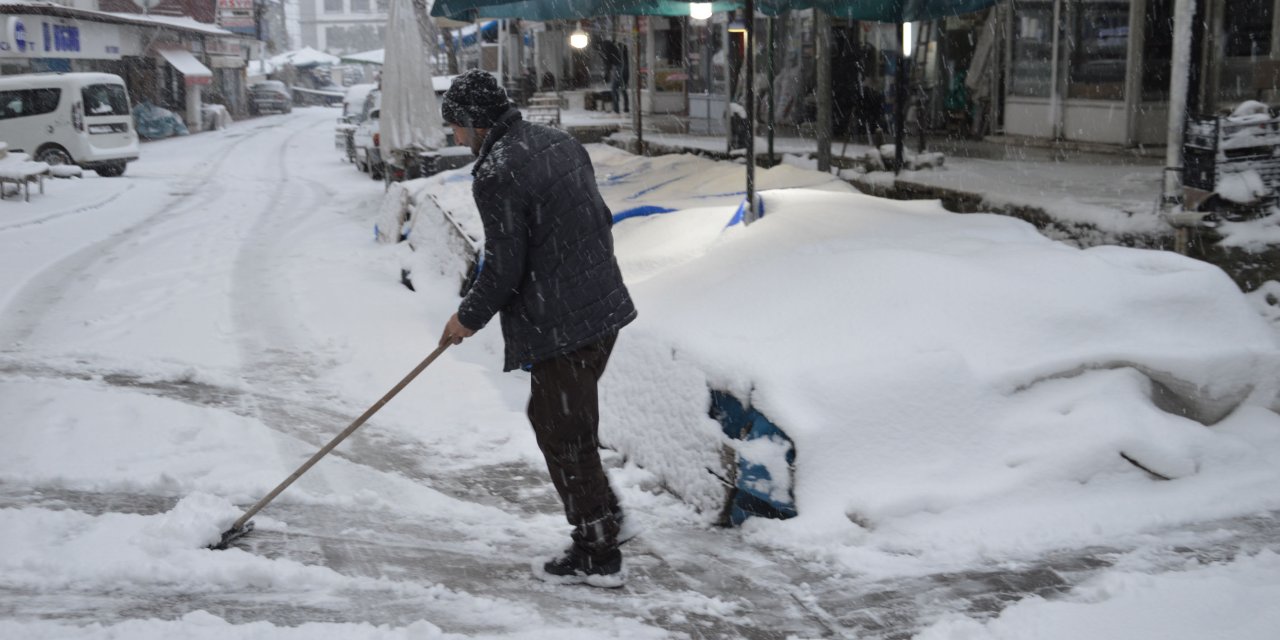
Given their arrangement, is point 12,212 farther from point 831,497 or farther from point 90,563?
point 831,497

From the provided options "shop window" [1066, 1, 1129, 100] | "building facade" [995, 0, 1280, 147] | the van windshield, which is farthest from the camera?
the van windshield

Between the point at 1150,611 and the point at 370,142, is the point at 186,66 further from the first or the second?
the point at 1150,611

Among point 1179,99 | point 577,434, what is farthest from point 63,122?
point 577,434

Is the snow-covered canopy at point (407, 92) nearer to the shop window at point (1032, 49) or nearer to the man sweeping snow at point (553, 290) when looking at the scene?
the shop window at point (1032, 49)

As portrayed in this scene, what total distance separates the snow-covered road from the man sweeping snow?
0.34m

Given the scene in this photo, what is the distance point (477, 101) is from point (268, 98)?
4745cm

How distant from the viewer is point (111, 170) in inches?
819

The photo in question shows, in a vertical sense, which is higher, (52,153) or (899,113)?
(899,113)

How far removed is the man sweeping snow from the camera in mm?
3484

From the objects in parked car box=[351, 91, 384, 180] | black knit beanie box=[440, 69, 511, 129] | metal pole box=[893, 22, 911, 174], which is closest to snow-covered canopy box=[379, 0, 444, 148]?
parked car box=[351, 91, 384, 180]

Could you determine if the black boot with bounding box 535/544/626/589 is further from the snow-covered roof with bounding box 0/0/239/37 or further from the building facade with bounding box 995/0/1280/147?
the snow-covered roof with bounding box 0/0/239/37

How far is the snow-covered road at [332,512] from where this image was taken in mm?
3377

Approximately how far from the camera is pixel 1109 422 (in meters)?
4.05

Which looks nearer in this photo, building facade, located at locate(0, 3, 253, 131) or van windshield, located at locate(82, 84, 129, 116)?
van windshield, located at locate(82, 84, 129, 116)
